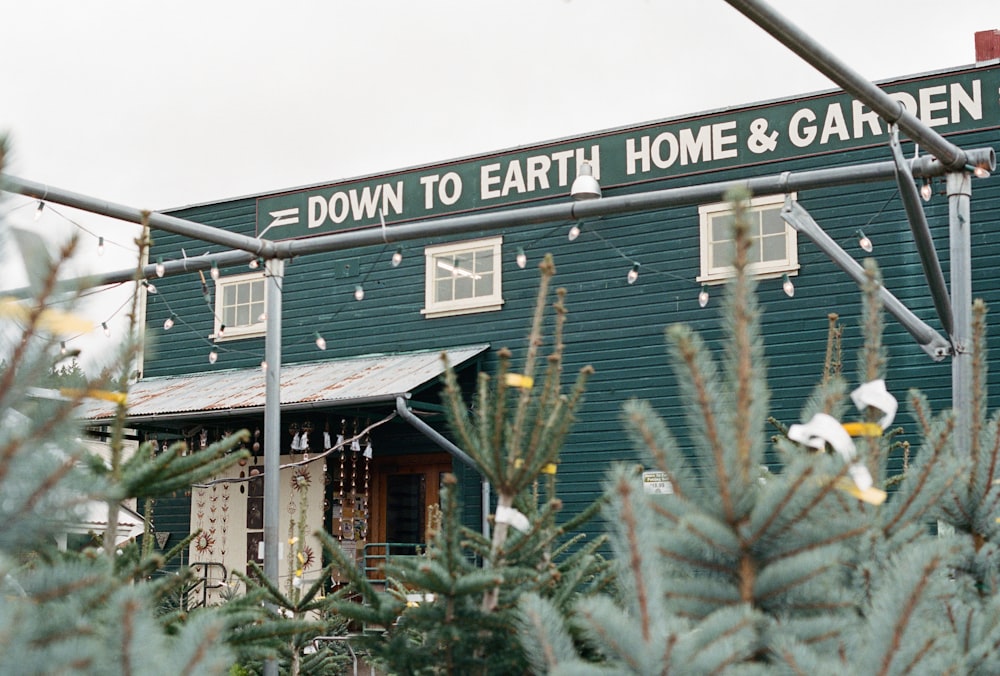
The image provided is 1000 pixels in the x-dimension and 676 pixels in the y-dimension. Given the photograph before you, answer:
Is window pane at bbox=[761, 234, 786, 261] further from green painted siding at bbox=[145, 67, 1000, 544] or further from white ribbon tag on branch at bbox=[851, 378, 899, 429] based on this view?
white ribbon tag on branch at bbox=[851, 378, 899, 429]

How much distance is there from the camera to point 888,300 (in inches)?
323

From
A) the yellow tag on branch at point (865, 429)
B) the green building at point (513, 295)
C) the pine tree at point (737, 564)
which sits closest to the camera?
the pine tree at point (737, 564)

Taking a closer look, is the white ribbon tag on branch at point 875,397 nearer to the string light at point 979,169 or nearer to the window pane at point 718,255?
the string light at point 979,169

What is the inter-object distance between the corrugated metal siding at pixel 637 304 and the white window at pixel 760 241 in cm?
17

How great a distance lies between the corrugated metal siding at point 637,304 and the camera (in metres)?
13.8

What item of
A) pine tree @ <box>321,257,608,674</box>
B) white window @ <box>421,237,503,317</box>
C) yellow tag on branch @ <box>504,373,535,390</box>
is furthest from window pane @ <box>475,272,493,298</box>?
yellow tag on branch @ <box>504,373,535,390</box>

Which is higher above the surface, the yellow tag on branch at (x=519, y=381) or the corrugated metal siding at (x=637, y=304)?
the corrugated metal siding at (x=637, y=304)

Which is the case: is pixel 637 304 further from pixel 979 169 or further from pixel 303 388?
pixel 979 169

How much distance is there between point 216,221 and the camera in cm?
1902

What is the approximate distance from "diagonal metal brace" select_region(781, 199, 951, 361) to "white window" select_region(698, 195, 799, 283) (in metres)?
5.23

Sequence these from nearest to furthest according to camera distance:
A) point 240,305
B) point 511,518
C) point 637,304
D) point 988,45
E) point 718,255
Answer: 1. point 511,518
2. point 988,45
3. point 718,255
4. point 637,304
5. point 240,305

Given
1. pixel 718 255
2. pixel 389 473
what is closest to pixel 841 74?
pixel 718 255

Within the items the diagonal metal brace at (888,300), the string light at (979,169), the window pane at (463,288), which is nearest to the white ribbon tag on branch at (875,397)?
the diagonal metal brace at (888,300)

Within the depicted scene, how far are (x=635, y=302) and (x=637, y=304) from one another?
4cm
